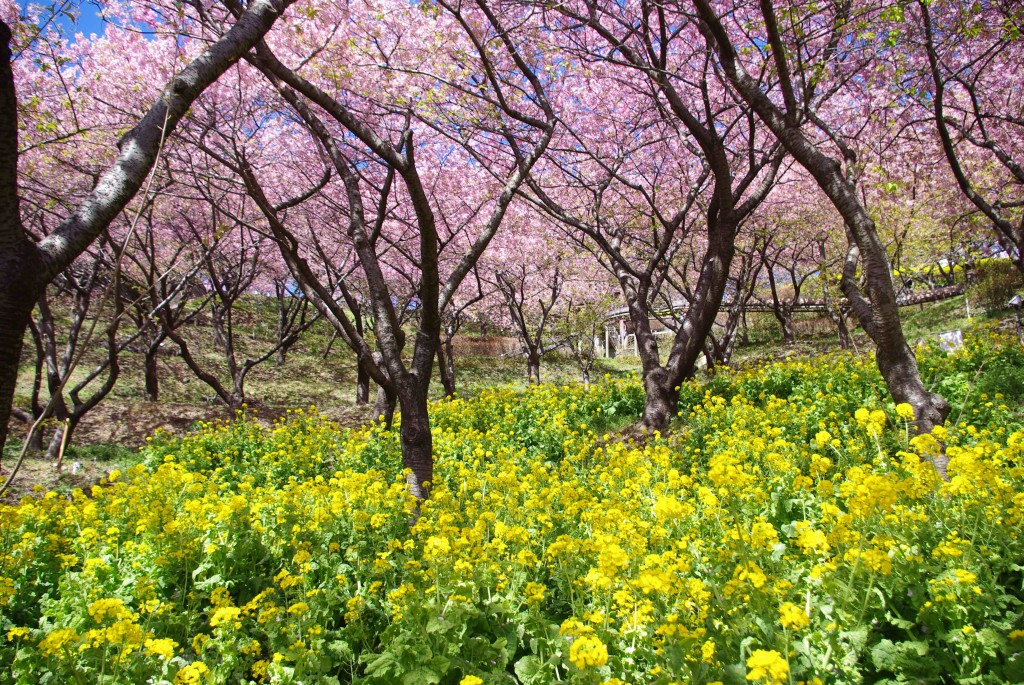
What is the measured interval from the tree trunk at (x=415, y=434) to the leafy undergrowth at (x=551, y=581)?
0.38m

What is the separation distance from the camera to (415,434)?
6.11 meters

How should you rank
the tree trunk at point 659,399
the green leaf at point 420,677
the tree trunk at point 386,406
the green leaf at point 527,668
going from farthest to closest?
the tree trunk at point 386,406
the tree trunk at point 659,399
the green leaf at point 527,668
the green leaf at point 420,677

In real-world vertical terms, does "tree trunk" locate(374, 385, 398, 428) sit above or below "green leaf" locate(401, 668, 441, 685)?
above

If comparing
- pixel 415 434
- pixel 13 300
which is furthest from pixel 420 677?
pixel 415 434

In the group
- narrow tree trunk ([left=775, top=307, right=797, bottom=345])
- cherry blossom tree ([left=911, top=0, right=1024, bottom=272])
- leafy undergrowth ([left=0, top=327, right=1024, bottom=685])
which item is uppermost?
cherry blossom tree ([left=911, top=0, right=1024, bottom=272])

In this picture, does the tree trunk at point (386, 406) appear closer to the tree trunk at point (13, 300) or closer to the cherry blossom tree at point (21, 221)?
the cherry blossom tree at point (21, 221)

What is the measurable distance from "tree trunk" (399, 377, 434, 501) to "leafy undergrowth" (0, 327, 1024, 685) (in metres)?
0.38

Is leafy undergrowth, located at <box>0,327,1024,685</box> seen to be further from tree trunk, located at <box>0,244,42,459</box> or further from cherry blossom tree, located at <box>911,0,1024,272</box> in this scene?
cherry blossom tree, located at <box>911,0,1024,272</box>

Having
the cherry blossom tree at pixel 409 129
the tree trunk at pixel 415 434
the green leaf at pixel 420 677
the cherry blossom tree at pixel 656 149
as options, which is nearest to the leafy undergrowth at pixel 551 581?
the green leaf at pixel 420 677

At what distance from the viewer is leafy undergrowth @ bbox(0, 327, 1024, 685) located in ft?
8.68

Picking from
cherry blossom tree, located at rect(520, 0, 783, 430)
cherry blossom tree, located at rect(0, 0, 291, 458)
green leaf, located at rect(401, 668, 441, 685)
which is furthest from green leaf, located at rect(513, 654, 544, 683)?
cherry blossom tree, located at rect(520, 0, 783, 430)

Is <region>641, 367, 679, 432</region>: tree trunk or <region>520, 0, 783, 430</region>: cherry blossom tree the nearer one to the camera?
<region>520, 0, 783, 430</region>: cherry blossom tree

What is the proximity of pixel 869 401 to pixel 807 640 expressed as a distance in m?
6.32

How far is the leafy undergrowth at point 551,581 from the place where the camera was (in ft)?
8.68
